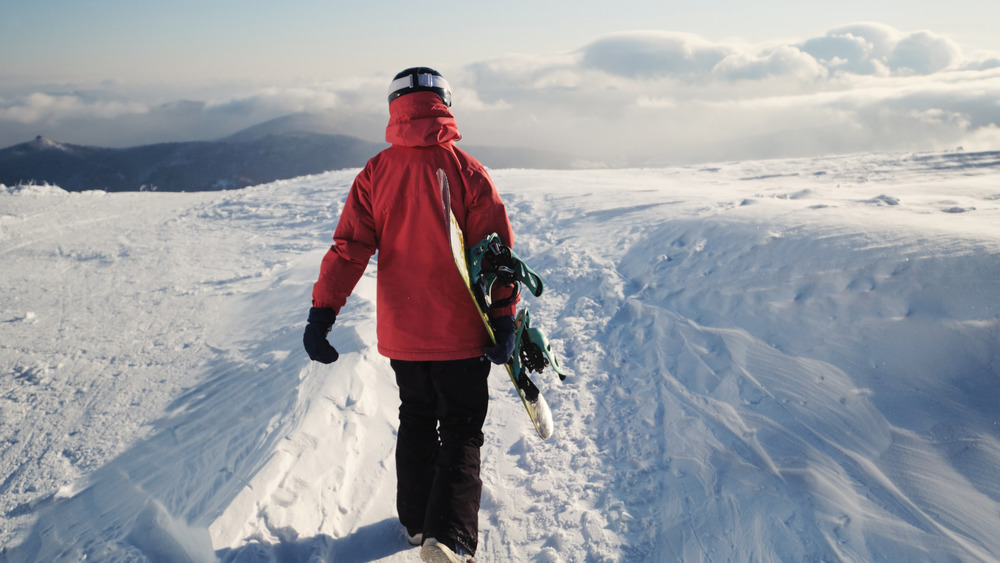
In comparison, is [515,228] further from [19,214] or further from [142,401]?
[19,214]

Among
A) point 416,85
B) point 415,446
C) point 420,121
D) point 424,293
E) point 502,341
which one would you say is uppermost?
point 416,85

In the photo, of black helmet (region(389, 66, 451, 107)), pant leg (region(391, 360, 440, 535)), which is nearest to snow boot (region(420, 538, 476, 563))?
pant leg (region(391, 360, 440, 535))

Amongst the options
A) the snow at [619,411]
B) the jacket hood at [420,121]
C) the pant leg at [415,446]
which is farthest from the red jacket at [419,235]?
the snow at [619,411]

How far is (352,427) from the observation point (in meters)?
2.98

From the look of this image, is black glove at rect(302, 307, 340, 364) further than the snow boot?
Yes

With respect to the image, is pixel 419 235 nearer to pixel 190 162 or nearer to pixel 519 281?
pixel 519 281

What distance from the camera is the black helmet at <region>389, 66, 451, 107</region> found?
85.3 inches

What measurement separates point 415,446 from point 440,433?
4.9 inches

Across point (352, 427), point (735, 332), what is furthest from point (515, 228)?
point (352, 427)

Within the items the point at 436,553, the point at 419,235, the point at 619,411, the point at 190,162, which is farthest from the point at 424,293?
the point at 190,162

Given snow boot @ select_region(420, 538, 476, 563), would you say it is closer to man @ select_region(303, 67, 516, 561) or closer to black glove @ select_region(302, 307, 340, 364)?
man @ select_region(303, 67, 516, 561)

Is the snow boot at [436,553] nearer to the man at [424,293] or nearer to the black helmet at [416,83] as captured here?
the man at [424,293]

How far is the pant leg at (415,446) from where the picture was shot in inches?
90.4

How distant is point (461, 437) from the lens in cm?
227
